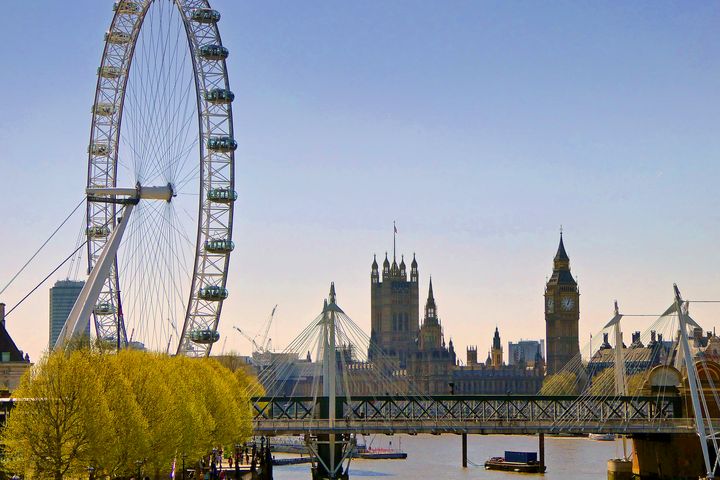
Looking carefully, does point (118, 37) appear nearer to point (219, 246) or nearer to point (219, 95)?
point (219, 95)

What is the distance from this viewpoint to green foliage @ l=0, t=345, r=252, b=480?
146ft

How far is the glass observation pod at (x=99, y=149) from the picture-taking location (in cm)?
7588

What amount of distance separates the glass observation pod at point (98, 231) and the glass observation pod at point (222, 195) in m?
5.50

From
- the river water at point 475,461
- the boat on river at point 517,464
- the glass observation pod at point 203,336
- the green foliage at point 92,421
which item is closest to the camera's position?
the green foliage at point 92,421

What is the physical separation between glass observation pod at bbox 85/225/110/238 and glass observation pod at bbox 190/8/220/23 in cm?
1130

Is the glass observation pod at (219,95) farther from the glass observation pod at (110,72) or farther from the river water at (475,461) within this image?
the river water at (475,461)

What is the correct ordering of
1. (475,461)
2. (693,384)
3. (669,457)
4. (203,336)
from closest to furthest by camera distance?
(693,384), (669,457), (203,336), (475,461)

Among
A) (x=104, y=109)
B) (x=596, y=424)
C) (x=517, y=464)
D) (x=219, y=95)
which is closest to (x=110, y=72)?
(x=104, y=109)

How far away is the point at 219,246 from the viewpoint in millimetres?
77375

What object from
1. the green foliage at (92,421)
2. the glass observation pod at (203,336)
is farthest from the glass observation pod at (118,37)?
the green foliage at (92,421)

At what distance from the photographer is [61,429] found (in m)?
44.9

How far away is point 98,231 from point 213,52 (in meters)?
10.6

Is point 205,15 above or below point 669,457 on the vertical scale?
above

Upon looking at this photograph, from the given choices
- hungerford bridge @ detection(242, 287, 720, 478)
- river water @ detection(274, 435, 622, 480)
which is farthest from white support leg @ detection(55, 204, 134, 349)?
river water @ detection(274, 435, 622, 480)
